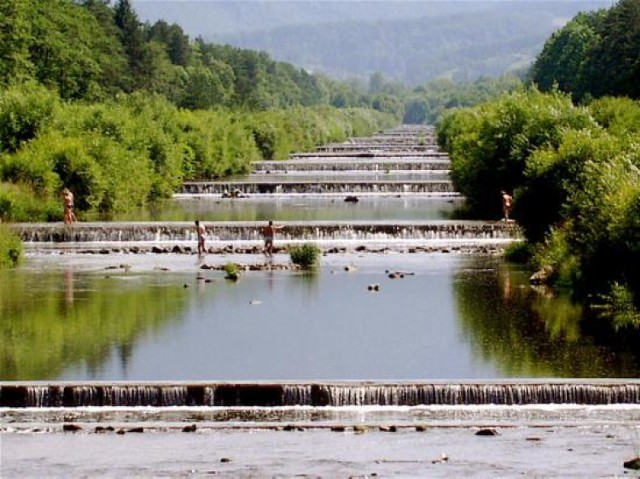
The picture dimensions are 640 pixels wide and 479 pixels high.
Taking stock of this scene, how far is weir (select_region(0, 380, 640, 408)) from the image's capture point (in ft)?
87.7


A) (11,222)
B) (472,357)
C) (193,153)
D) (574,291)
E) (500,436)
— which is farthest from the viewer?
(193,153)

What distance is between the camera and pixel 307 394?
87.7 ft

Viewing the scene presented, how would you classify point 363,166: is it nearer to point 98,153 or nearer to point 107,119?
point 107,119

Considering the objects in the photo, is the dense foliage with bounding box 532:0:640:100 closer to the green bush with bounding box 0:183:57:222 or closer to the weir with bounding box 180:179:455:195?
the weir with bounding box 180:179:455:195

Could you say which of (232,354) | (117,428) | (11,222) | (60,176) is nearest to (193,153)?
(60,176)

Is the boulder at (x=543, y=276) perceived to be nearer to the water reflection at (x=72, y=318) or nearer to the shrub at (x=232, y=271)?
the shrub at (x=232, y=271)

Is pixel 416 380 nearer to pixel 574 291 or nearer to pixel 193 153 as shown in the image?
pixel 574 291

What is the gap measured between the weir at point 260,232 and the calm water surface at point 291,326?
25.4 ft

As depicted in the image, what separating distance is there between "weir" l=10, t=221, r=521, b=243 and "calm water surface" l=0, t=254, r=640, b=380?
7.76 meters

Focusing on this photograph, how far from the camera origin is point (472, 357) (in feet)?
100

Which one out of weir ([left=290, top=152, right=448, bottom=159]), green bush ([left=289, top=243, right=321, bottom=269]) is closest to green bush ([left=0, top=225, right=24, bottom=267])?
green bush ([left=289, top=243, right=321, bottom=269])

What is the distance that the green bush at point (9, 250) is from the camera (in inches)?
1837

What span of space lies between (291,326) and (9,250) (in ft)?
51.0

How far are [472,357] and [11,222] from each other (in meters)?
30.8
